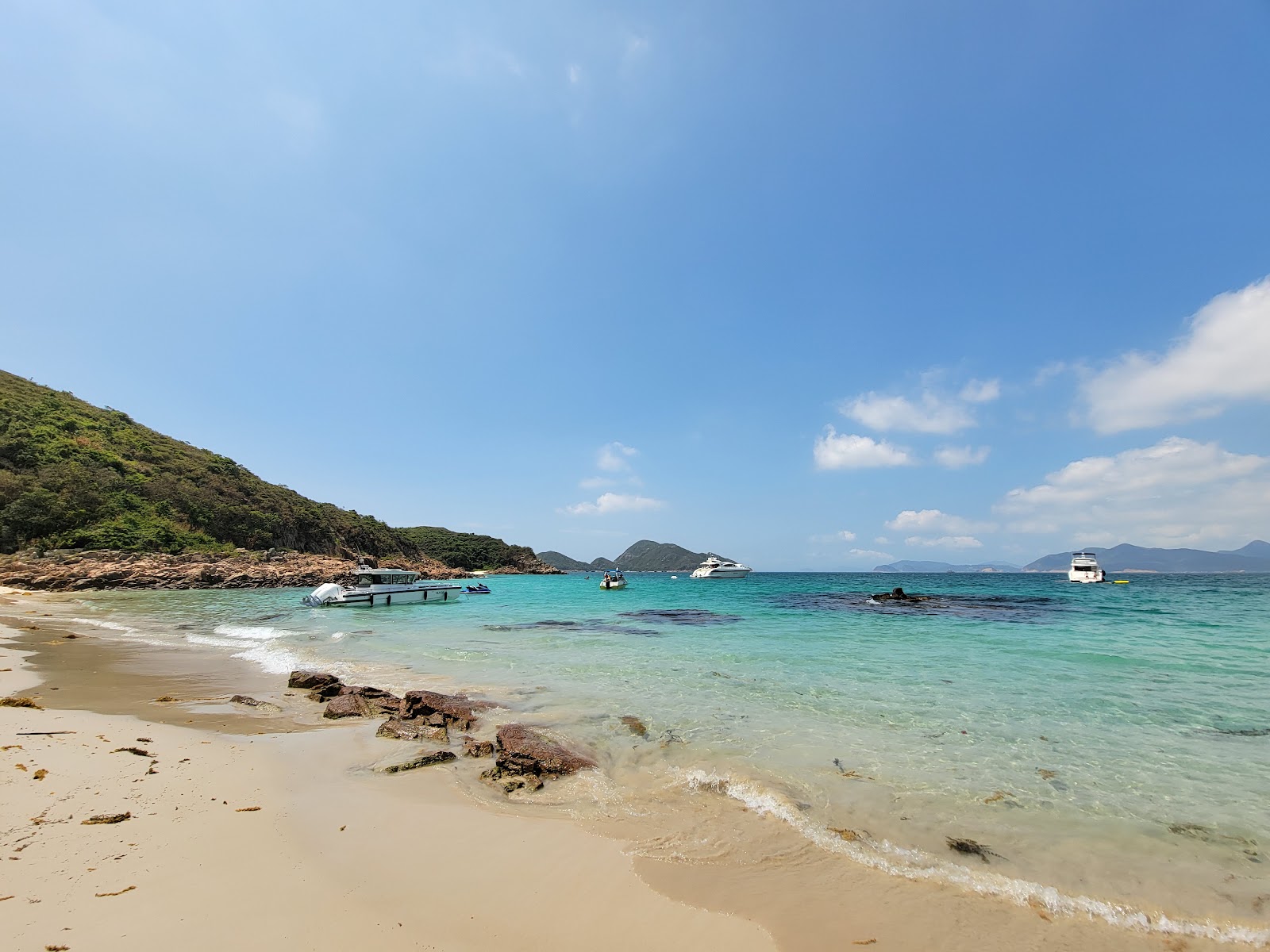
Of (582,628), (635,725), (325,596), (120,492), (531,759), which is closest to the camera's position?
(531,759)

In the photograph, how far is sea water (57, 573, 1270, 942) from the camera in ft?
16.0

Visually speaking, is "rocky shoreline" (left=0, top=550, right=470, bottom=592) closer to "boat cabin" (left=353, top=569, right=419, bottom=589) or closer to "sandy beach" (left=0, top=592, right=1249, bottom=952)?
"boat cabin" (left=353, top=569, right=419, bottom=589)

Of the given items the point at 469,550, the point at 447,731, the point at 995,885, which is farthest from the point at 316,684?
the point at 469,550

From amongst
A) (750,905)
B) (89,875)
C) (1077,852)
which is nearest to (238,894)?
(89,875)

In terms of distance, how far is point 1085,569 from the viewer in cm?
6272

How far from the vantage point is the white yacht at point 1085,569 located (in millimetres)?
61450

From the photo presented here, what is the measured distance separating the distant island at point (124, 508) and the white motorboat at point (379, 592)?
18199 mm

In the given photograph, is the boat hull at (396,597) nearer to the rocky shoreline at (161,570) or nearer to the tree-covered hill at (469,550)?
the rocky shoreline at (161,570)

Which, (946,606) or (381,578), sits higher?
(381,578)

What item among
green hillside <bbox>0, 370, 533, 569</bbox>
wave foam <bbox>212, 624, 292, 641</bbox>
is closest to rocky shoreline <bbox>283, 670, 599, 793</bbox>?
wave foam <bbox>212, 624, 292, 641</bbox>

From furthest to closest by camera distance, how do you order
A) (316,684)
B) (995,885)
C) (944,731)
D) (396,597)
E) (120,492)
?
(120,492) < (396,597) < (316,684) < (944,731) < (995,885)

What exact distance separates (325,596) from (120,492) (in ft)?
103

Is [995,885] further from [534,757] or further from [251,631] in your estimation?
[251,631]

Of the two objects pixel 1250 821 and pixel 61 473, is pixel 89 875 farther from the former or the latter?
pixel 61 473
